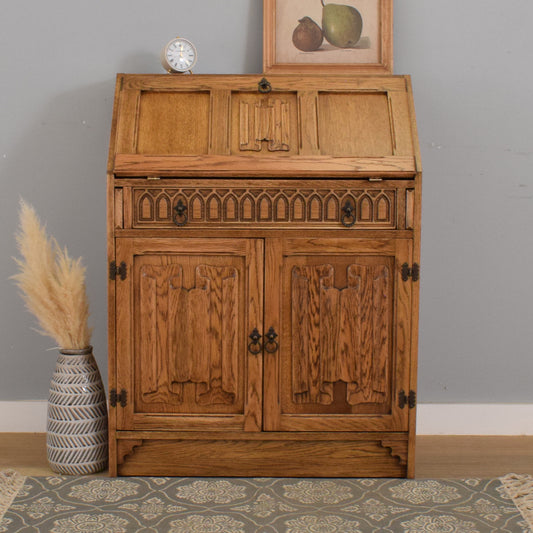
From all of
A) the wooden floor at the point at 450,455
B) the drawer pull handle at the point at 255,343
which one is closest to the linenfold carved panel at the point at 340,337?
the drawer pull handle at the point at 255,343

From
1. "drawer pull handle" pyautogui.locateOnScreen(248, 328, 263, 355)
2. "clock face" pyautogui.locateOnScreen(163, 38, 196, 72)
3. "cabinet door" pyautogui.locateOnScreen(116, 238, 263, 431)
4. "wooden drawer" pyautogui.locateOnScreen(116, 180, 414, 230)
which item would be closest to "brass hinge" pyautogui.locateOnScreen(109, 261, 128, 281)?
"cabinet door" pyautogui.locateOnScreen(116, 238, 263, 431)

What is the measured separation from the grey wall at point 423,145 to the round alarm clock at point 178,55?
19 cm

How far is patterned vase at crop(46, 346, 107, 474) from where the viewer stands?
2.30 metres

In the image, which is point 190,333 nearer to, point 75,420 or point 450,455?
point 75,420

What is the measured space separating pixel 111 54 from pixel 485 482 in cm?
231

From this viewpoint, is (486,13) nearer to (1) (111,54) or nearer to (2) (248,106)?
(2) (248,106)

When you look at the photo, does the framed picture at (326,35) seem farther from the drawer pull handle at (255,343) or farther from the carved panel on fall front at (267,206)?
the drawer pull handle at (255,343)

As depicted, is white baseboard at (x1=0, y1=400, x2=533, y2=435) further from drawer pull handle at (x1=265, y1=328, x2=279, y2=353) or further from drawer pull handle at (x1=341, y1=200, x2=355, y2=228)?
drawer pull handle at (x1=341, y1=200, x2=355, y2=228)

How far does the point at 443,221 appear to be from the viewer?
276 cm

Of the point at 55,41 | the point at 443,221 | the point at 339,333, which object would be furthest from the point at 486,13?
the point at 55,41

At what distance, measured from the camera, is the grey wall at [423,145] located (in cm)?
269

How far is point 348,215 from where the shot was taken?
2.20m

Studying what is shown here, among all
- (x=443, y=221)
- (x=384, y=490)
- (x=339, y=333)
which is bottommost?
(x=384, y=490)

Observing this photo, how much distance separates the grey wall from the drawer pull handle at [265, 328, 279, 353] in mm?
870
